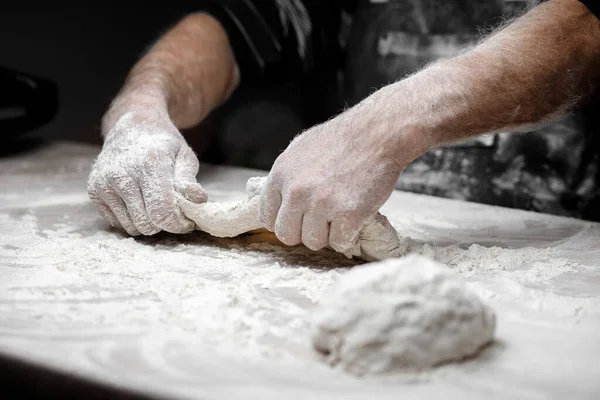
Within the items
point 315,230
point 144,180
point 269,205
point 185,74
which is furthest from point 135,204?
point 185,74

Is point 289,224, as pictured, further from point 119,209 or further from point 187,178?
point 119,209

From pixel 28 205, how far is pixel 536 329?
4.05 feet

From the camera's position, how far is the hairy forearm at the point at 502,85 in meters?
1.23

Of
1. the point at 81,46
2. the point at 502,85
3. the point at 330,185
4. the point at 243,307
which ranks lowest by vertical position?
A: the point at 81,46

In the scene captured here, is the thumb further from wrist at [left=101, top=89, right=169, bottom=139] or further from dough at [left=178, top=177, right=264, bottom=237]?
wrist at [left=101, top=89, right=169, bottom=139]

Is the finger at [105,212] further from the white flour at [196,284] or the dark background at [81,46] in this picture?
the dark background at [81,46]

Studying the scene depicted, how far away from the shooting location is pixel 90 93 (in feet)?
9.79

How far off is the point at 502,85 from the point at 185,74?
1.01 metres

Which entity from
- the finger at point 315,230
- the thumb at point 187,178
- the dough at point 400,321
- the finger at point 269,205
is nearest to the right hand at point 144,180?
the thumb at point 187,178

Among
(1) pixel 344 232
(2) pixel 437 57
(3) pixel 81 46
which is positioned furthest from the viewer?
(3) pixel 81 46

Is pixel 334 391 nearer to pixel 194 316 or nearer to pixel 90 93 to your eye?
pixel 194 316

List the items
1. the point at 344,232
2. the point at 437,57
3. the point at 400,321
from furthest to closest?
the point at 437,57 < the point at 344,232 < the point at 400,321

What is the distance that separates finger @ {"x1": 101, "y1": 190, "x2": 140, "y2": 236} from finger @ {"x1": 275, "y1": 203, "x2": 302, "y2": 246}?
370 millimetres

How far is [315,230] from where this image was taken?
117cm
